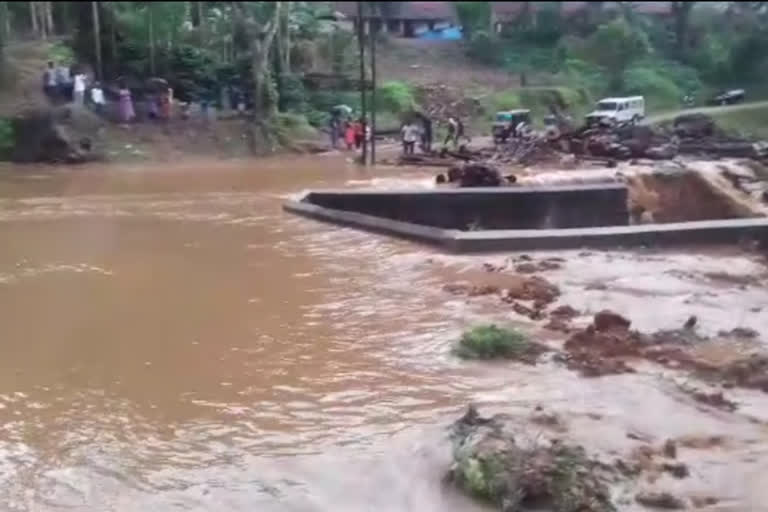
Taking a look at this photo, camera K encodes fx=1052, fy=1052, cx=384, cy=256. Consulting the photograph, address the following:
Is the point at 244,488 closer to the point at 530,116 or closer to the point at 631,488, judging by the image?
the point at 631,488

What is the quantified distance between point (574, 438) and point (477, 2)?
323cm

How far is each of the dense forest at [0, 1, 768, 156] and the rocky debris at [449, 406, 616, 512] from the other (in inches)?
79.3

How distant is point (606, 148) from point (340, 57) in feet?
28.6

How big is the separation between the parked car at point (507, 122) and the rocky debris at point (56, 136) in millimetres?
8027

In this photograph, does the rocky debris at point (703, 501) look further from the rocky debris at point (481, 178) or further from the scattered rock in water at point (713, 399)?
the rocky debris at point (481, 178)

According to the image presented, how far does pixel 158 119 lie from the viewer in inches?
763

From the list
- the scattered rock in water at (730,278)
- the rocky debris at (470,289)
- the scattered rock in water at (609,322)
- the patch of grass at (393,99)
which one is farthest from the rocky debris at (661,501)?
the patch of grass at (393,99)

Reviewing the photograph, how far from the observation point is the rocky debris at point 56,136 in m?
18.5

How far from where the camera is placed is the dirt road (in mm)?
18156

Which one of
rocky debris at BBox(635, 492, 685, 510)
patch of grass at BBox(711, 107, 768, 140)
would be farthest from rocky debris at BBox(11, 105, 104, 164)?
rocky debris at BBox(635, 492, 685, 510)

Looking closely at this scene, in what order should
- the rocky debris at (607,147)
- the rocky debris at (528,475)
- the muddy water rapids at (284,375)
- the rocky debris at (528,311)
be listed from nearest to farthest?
the rocky debris at (528,475), the muddy water rapids at (284,375), the rocky debris at (528,311), the rocky debris at (607,147)

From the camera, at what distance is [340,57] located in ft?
83.3

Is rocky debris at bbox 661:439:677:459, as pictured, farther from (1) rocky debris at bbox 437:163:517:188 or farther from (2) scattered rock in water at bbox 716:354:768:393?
(1) rocky debris at bbox 437:163:517:188

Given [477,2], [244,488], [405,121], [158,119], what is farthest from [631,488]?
[405,121]
